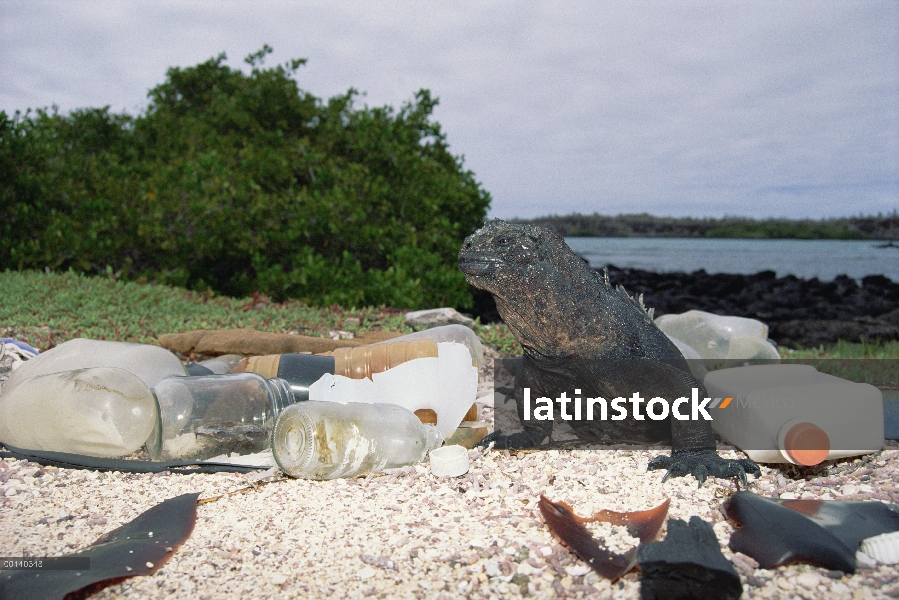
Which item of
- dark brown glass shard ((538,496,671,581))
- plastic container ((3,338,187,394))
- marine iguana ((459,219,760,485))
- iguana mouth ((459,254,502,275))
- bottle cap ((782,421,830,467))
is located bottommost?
dark brown glass shard ((538,496,671,581))

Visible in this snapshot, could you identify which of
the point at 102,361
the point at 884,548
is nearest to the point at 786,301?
the point at 884,548

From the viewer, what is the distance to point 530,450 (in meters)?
2.86

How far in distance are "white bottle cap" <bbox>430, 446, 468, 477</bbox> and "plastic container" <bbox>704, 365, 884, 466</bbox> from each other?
3.84 feet

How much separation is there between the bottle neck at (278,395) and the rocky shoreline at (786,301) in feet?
20.8

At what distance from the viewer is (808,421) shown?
2.53m

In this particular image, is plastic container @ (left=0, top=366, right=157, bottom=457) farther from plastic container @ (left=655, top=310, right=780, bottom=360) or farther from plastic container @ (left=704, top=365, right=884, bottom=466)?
plastic container @ (left=655, top=310, right=780, bottom=360)

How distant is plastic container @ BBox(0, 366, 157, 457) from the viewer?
278 cm

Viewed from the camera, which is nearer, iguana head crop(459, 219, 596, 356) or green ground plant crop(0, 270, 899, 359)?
iguana head crop(459, 219, 596, 356)

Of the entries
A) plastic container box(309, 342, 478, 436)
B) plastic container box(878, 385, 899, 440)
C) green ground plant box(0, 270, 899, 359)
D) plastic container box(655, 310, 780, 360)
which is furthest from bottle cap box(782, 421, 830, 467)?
green ground plant box(0, 270, 899, 359)

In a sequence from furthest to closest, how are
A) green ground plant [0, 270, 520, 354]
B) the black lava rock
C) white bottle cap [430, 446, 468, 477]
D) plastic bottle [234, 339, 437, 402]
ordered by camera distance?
green ground plant [0, 270, 520, 354] → plastic bottle [234, 339, 437, 402] → white bottle cap [430, 446, 468, 477] → the black lava rock

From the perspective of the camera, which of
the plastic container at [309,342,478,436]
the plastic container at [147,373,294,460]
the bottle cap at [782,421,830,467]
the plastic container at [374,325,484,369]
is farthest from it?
the plastic container at [374,325,484,369]

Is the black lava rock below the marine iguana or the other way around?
below

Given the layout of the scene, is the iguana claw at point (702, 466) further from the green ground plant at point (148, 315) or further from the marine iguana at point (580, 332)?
the green ground plant at point (148, 315)

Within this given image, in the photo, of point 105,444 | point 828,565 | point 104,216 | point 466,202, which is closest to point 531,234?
point 828,565
